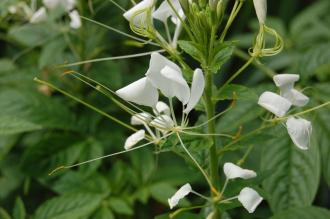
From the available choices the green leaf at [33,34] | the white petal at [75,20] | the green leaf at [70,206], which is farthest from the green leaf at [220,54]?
the green leaf at [33,34]

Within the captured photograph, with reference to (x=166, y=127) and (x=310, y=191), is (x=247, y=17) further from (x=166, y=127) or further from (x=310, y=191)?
(x=166, y=127)

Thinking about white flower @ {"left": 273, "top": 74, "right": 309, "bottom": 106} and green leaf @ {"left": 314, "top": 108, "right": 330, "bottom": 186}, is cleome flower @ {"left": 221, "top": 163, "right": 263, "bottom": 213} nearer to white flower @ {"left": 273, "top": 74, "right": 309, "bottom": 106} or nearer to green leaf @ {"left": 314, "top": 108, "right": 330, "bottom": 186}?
white flower @ {"left": 273, "top": 74, "right": 309, "bottom": 106}

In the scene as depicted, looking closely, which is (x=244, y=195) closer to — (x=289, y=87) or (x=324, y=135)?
(x=289, y=87)

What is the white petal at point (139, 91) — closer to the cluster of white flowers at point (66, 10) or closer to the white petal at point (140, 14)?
the white petal at point (140, 14)

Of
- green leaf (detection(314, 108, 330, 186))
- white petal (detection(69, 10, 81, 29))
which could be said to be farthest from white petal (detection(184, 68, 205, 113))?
white petal (detection(69, 10, 81, 29))

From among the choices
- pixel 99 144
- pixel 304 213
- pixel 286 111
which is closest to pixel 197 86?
pixel 286 111

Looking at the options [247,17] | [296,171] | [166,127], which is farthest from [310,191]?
[247,17]
